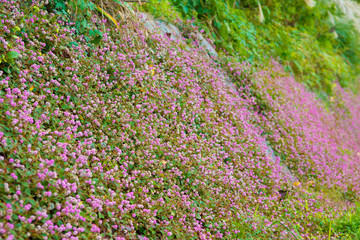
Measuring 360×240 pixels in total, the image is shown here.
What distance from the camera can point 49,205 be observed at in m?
2.16

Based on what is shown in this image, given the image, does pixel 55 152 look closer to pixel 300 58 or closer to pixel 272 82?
pixel 272 82

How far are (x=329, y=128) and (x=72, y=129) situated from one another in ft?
23.1

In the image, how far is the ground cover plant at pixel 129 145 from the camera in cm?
230

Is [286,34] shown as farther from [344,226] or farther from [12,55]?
[12,55]

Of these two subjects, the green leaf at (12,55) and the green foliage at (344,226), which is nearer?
the green leaf at (12,55)

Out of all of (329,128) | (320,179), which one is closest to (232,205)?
(320,179)

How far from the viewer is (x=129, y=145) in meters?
3.22

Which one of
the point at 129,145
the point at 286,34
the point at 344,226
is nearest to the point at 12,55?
the point at 129,145

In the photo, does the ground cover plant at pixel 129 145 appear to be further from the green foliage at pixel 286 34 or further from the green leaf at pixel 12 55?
the green foliage at pixel 286 34

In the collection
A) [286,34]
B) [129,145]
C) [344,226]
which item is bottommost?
[129,145]

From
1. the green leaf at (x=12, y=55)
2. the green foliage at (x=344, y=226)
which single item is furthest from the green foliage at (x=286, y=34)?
the green foliage at (x=344, y=226)

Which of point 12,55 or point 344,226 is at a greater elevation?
point 344,226

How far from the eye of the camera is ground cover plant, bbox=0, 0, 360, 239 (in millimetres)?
2299

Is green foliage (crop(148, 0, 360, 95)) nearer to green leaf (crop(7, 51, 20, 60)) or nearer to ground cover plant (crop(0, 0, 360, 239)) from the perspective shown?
ground cover plant (crop(0, 0, 360, 239))
